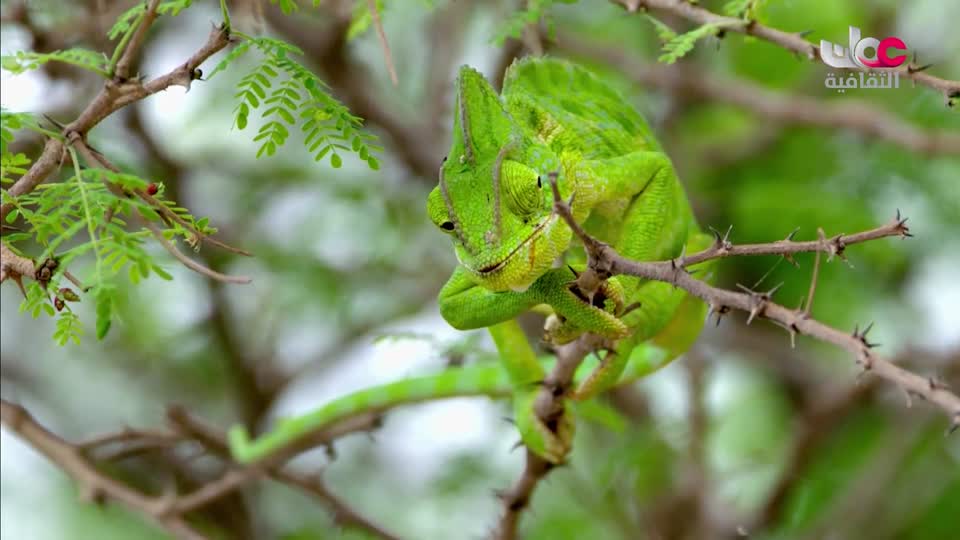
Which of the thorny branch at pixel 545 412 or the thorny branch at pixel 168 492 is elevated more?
the thorny branch at pixel 168 492

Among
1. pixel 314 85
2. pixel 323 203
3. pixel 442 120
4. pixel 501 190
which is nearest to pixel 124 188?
pixel 314 85

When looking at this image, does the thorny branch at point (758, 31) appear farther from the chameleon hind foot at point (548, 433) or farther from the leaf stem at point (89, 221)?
the leaf stem at point (89, 221)

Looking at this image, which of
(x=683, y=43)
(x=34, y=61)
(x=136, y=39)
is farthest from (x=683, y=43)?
(x=34, y=61)

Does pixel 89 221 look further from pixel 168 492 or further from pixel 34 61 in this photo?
pixel 168 492

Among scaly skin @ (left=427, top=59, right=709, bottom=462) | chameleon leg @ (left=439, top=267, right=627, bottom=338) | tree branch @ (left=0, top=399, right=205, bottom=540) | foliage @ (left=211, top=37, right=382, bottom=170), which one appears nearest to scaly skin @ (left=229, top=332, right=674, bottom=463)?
scaly skin @ (left=427, top=59, right=709, bottom=462)

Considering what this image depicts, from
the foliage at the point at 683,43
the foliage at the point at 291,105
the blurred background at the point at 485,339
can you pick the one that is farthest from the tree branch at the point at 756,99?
the foliage at the point at 291,105

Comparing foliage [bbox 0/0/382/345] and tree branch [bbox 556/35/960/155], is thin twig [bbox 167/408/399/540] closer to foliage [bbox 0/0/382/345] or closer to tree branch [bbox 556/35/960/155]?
foliage [bbox 0/0/382/345]

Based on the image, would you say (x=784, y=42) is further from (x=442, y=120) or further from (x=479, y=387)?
(x=442, y=120)
